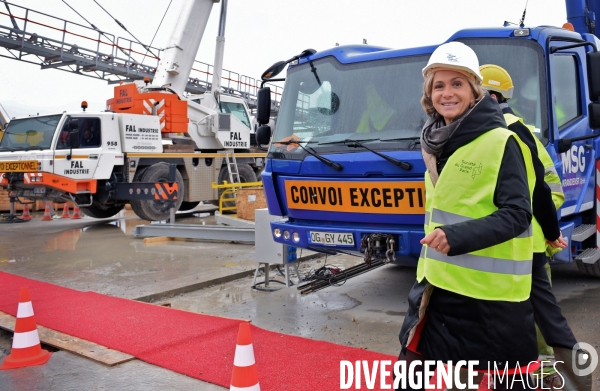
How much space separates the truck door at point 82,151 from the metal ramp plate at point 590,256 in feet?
30.4

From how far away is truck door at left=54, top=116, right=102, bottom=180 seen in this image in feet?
37.1

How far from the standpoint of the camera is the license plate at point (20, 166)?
1127 centimetres

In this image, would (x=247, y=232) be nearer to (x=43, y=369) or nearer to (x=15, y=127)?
(x=43, y=369)

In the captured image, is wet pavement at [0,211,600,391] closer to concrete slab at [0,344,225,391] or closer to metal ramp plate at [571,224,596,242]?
concrete slab at [0,344,225,391]

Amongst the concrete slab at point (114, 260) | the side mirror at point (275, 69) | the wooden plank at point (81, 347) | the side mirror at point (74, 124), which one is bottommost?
the concrete slab at point (114, 260)

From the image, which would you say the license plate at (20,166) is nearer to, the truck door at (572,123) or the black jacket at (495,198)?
the truck door at (572,123)

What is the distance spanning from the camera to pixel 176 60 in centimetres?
1369

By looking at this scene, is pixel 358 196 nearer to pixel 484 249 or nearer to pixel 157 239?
pixel 484 249

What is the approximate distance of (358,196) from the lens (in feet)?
15.7

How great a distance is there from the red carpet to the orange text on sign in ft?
3.79

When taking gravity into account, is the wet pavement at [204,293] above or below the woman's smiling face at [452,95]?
below

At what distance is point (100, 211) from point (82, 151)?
8.02 ft

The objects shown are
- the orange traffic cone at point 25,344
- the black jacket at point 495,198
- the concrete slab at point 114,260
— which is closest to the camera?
the black jacket at point 495,198

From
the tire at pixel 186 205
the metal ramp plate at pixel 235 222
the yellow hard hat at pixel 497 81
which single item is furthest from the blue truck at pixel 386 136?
the tire at pixel 186 205
